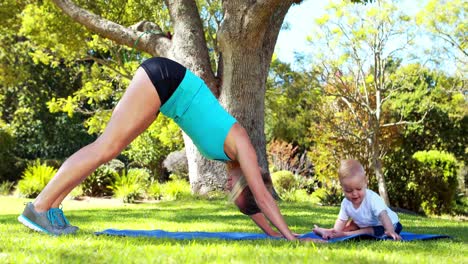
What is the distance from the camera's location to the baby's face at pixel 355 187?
479cm

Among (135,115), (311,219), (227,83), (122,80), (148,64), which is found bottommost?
(311,219)

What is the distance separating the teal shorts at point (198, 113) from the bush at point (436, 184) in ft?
42.7

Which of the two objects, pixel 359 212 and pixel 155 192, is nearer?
pixel 359 212

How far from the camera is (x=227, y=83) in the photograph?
1088 cm

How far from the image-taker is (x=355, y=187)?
4828 millimetres

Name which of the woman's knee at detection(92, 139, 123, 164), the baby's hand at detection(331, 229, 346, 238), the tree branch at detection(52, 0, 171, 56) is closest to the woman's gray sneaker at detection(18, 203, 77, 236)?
the woman's knee at detection(92, 139, 123, 164)

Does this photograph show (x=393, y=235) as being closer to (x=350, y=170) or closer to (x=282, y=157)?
(x=350, y=170)

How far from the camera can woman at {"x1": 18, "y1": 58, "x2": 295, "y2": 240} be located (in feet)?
13.2

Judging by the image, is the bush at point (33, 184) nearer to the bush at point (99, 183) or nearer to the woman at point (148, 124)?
the bush at point (99, 183)

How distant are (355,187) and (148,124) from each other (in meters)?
1.80

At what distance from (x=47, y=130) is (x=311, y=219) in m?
18.5

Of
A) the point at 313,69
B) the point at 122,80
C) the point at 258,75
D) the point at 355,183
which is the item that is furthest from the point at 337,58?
the point at 355,183

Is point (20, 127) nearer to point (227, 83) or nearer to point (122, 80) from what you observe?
point (122, 80)

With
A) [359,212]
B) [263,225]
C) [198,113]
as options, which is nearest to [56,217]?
[198,113]
